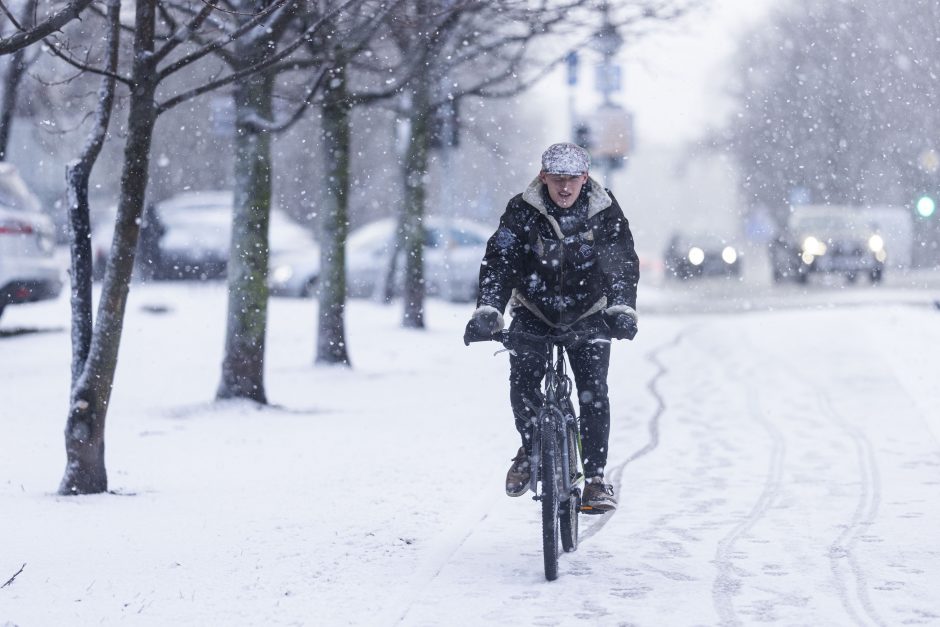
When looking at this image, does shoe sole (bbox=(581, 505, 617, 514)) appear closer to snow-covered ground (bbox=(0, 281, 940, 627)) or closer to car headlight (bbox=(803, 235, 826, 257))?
snow-covered ground (bbox=(0, 281, 940, 627))

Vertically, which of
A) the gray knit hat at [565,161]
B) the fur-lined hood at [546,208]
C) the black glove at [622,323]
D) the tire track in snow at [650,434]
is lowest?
the tire track in snow at [650,434]

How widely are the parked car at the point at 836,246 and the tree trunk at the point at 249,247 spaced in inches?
1034

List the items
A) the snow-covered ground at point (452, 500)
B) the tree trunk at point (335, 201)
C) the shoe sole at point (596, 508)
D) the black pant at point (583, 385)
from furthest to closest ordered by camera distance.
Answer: the tree trunk at point (335, 201), the shoe sole at point (596, 508), the black pant at point (583, 385), the snow-covered ground at point (452, 500)

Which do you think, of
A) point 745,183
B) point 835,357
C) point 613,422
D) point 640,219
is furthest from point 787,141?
point 640,219

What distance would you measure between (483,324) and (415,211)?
45.3ft

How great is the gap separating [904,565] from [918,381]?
25.7ft

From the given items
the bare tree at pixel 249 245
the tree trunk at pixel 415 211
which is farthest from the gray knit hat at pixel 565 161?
the tree trunk at pixel 415 211

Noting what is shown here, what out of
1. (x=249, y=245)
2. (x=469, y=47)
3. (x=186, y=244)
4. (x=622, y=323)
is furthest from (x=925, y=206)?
(x=622, y=323)

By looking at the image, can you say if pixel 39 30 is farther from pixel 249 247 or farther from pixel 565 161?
pixel 249 247

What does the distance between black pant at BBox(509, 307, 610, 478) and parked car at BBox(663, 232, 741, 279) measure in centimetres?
3831

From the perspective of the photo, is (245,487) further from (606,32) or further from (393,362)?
(393,362)

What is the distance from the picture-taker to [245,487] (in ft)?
29.1

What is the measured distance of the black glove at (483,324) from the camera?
6363 millimetres

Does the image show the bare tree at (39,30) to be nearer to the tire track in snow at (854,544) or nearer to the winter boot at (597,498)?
the winter boot at (597,498)
